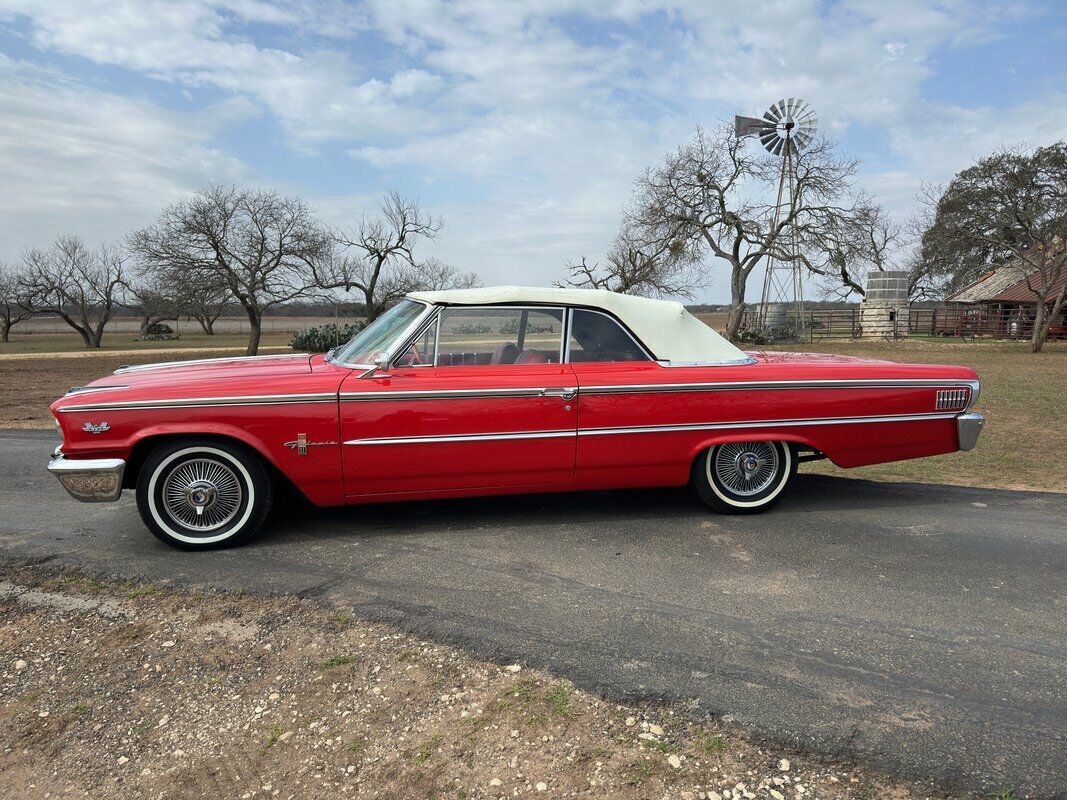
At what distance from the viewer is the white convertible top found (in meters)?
4.57

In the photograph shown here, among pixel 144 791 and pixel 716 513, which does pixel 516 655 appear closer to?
pixel 144 791

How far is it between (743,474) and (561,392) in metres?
1.42

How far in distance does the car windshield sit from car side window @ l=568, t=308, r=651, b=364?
1.01 metres

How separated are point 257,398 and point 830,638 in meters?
3.16

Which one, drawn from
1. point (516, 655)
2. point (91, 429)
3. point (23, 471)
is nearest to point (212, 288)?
point (23, 471)

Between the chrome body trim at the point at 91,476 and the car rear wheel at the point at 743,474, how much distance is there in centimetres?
348

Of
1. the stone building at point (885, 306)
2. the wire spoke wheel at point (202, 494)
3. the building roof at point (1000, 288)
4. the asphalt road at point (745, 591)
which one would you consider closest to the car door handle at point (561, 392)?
the asphalt road at point (745, 591)

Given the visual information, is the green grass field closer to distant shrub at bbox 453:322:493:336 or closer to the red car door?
the red car door

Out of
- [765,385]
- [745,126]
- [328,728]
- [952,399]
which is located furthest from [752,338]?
[328,728]

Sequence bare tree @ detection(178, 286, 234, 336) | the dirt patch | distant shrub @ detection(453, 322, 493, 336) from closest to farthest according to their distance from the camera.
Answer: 1. the dirt patch
2. distant shrub @ detection(453, 322, 493, 336)
3. bare tree @ detection(178, 286, 234, 336)

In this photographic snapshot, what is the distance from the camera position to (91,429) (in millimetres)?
3844

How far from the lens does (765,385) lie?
4.50m

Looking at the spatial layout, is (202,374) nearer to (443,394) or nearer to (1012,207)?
(443,394)

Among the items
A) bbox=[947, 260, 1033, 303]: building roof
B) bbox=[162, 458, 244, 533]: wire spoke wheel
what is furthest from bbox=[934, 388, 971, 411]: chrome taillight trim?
bbox=[947, 260, 1033, 303]: building roof
